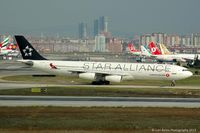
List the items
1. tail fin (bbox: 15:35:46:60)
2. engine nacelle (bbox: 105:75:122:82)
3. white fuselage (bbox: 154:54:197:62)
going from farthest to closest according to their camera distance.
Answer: white fuselage (bbox: 154:54:197:62), tail fin (bbox: 15:35:46:60), engine nacelle (bbox: 105:75:122:82)

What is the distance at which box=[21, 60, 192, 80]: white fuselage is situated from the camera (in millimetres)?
67125

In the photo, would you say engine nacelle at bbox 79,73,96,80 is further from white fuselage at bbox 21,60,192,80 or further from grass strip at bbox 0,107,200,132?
grass strip at bbox 0,107,200,132

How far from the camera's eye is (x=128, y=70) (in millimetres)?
67562

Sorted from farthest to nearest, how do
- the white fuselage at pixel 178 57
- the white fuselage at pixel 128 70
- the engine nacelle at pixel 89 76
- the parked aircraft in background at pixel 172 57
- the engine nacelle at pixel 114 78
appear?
the parked aircraft in background at pixel 172 57, the white fuselage at pixel 178 57, the white fuselage at pixel 128 70, the engine nacelle at pixel 89 76, the engine nacelle at pixel 114 78

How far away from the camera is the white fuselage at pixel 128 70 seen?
67.1 m

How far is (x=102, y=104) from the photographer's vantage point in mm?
42719

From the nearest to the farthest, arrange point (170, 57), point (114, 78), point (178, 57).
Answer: point (114, 78)
point (178, 57)
point (170, 57)

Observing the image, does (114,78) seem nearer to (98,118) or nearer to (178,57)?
(98,118)

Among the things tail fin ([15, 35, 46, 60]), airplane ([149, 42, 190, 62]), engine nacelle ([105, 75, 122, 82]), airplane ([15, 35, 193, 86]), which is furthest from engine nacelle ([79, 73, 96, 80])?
airplane ([149, 42, 190, 62])

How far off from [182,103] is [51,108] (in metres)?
13.4

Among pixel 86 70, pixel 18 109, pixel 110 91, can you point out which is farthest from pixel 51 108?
pixel 86 70

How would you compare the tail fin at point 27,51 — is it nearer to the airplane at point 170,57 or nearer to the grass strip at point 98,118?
the grass strip at point 98,118

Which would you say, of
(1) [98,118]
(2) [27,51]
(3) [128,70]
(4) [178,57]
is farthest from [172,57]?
(1) [98,118]

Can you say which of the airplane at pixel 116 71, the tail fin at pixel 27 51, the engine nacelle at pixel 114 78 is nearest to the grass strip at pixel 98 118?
the engine nacelle at pixel 114 78
